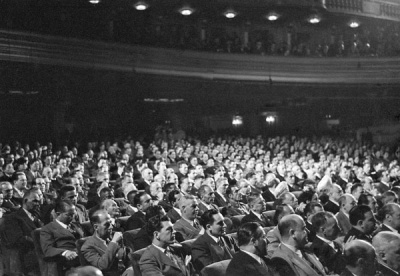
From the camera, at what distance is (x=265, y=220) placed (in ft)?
25.8

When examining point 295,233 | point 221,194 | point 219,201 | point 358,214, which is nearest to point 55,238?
point 295,233

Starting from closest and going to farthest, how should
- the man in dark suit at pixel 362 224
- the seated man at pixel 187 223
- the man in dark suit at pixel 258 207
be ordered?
the man in dark suit at pixel 362 224, the seated man at pixel 187 223, the man in dark suit at pixel 258 207

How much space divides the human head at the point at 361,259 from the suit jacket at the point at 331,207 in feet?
14.2

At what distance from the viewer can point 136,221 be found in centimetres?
715

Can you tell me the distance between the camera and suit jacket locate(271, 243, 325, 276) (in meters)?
4.83

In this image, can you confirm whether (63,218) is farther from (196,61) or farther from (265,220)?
(196,61)

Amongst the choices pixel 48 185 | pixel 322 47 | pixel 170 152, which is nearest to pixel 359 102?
pixel 322 47

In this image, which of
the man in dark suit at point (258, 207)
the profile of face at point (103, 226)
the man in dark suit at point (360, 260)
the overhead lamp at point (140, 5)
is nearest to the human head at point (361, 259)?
the man in dark suit at point (360, 260)

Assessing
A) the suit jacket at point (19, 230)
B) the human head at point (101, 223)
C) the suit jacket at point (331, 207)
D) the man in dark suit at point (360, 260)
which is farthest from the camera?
the suit jacket at point (331, 207)

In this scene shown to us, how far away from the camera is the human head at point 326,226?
581 cm

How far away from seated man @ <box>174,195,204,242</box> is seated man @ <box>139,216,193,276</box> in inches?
42.4

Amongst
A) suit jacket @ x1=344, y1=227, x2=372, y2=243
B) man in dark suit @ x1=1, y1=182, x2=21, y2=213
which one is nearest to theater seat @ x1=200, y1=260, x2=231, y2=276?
suit jacket @ x1=344, y1=227, x2=372, y2=243

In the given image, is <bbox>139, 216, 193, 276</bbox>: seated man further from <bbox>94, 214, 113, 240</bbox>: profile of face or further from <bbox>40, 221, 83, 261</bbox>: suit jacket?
<bbox>40, 221, 83, 261</bbox>: suit jacket

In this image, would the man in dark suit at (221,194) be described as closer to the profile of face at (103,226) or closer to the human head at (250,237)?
the profile of face at (103,226)
